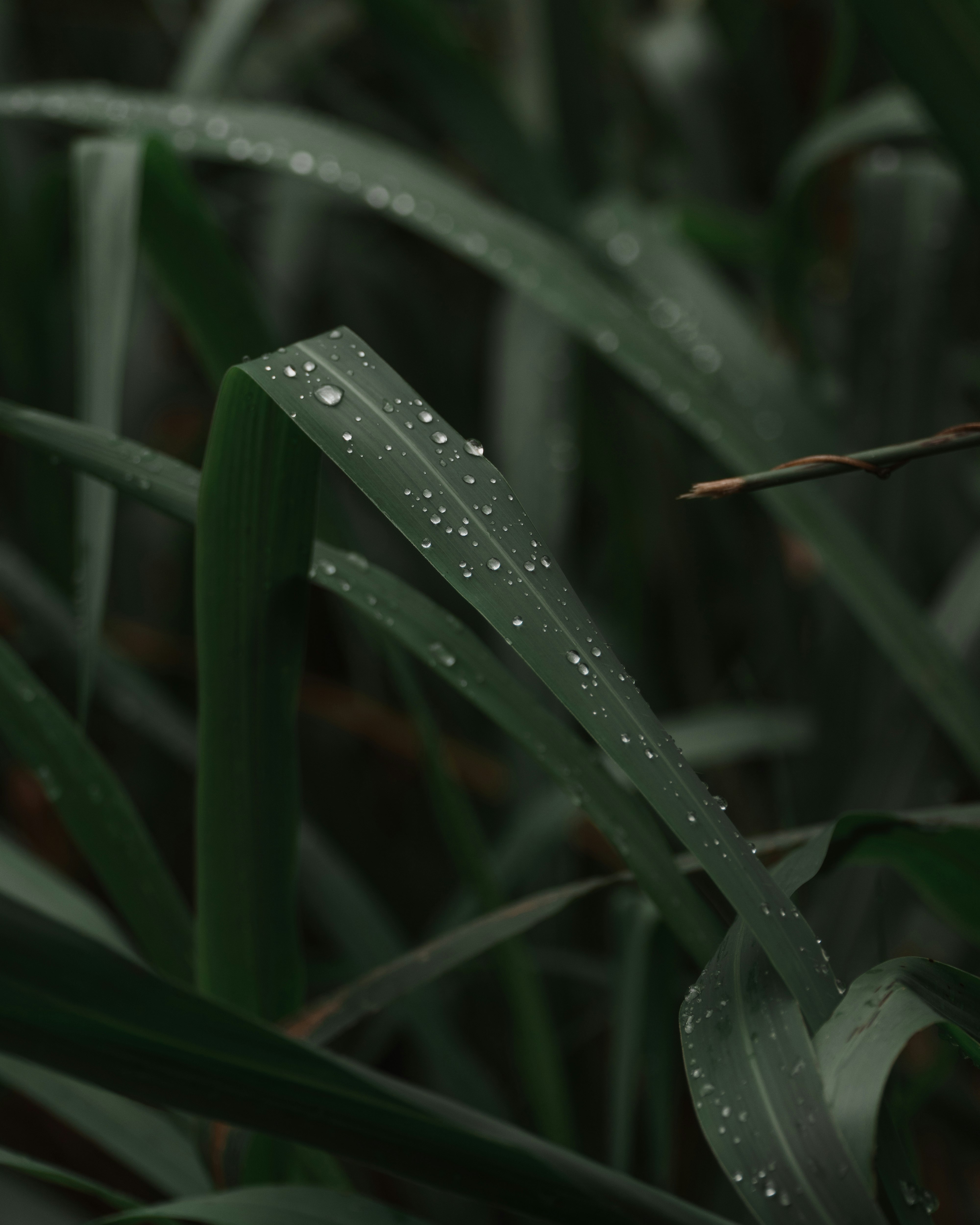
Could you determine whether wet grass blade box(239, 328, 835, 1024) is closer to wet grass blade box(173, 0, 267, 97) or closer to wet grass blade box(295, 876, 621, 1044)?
wet grass blade box(295, 876, 621, 1044)

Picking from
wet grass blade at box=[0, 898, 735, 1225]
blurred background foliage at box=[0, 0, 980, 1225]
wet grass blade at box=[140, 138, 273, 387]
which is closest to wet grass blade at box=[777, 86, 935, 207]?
blurred background foliage at box=[0, 0, 980, 1225]

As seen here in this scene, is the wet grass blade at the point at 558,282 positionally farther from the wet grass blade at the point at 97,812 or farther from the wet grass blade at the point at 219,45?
the wet grass blade at the point at 97,812

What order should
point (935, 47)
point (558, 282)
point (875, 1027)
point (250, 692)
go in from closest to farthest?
point (875, 1027) < point (250, 692) < point (935, 47) < point (558, 282)

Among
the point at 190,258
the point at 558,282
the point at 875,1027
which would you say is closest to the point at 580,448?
the point at 558,282

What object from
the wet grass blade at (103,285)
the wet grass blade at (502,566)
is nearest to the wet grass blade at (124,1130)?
the wet grass blade at (103,285)

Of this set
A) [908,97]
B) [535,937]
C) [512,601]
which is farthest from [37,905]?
[908,97]

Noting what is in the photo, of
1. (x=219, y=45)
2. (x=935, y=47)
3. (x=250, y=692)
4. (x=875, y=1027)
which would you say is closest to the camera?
(x=875, y=1027)

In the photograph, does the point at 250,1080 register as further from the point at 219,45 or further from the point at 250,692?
the point at 219,45
